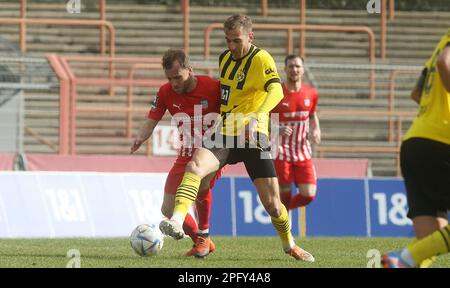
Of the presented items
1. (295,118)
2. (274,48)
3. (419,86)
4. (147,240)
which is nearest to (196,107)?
(147,240)

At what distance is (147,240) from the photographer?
1017 cm

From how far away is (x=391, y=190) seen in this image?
17312mm

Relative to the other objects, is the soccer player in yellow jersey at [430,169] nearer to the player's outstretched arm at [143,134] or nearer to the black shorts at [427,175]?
the black shorts at [427,175]

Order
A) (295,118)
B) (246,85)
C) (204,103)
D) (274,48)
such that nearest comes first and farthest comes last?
1. (246,85)
2. (204,103)
3. (295,118)
4. (274,48)

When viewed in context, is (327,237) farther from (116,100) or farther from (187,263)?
(116,100)

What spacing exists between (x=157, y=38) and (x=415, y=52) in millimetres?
5591

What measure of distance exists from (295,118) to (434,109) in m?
7.64

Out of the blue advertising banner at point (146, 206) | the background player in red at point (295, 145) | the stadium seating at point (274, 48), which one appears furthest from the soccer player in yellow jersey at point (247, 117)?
the stadium seating at point (274, 48)

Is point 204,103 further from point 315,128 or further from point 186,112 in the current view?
point 315,128

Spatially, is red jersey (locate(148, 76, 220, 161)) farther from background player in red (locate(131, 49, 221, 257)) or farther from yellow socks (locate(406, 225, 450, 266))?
yellow socks (locate(406, 225, 450, 266))

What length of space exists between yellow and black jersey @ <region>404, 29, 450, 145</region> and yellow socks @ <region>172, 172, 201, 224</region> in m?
2.81

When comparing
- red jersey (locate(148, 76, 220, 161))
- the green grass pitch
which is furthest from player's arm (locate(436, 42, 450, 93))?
red jersey (locate(148, 76, 220, 161))
